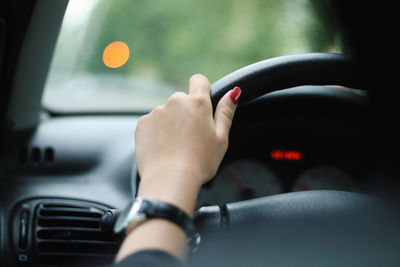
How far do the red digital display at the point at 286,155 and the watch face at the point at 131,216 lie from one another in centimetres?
121

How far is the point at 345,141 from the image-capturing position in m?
1.68

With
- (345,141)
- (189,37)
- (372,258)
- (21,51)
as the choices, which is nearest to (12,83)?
(21,51)

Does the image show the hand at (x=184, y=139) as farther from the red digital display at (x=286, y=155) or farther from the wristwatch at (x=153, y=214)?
the red digital display at (x=286, y=155)

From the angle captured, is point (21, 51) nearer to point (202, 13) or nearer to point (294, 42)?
point (294, 42)

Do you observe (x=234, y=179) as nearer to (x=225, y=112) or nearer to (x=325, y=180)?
(x=325, y=180)

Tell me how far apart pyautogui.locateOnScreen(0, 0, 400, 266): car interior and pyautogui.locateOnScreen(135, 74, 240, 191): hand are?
0.10 meters

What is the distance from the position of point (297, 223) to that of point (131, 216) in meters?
0.42

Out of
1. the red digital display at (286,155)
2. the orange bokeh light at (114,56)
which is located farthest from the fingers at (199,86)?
the orange bokeh light at (114,56)

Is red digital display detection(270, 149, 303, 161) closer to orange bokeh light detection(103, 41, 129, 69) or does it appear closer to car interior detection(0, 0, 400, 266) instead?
car interior detection(0, 0, 400, 266)

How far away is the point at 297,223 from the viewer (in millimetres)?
939

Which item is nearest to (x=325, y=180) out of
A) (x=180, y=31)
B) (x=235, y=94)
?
(x=235, y=94)

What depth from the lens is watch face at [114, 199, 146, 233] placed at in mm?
694

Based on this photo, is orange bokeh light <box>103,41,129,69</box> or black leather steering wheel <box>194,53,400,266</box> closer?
black leather steering wheel <box>194,53,400,266</box>

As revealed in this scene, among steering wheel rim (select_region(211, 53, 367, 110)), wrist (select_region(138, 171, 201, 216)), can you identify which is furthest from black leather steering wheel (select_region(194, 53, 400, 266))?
wrist (select_region(138, 171, 201, 216))
